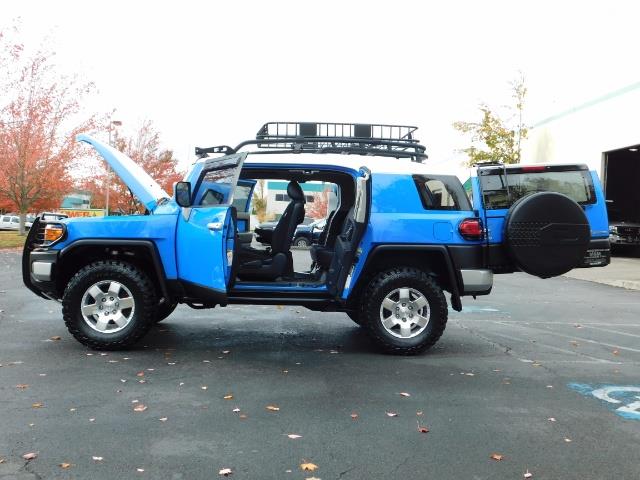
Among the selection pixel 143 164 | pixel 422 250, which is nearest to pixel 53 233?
pixel 422 250

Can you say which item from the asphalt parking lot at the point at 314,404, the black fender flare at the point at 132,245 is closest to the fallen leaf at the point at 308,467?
the asphalt parking lot at the point at 314,404

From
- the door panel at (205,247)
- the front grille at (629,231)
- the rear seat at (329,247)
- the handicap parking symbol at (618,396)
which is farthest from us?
the front grille at (629,231)

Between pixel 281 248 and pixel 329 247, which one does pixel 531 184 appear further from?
pixel 281 248

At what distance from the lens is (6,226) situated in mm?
53562

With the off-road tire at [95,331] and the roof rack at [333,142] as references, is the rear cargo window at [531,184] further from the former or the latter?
the off-road tire at [95,331]

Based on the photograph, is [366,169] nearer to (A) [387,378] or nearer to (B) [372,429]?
(A) [387,378]

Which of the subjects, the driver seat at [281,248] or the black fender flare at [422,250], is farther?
the driver seat at [281,248]

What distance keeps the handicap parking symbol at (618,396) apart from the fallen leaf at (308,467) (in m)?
2.46

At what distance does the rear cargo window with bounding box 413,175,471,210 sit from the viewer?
6176mm

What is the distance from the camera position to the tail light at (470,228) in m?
6.12

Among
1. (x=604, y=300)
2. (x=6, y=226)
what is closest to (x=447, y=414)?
(x=604, y=300)

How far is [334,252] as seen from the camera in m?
6.53

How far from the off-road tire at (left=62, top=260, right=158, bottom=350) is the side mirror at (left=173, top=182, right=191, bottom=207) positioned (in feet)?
2.88

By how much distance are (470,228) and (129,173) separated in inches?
140
